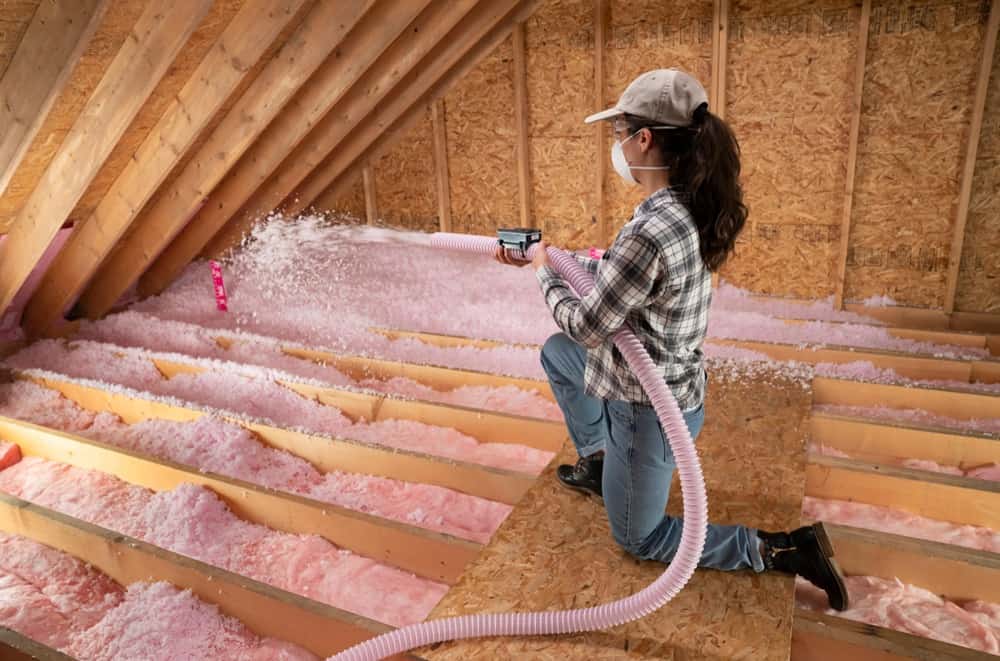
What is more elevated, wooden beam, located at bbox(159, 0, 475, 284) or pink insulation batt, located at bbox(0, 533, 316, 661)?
wooden beam, located at bbox(159, 0, 475, 284)

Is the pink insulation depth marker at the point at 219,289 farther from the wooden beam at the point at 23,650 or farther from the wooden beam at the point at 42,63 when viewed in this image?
the wooden beam at the point at 23,650

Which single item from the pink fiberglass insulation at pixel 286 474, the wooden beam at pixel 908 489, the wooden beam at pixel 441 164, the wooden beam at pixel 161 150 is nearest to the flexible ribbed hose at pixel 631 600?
the pink fiberglass insulation at pixel 286 474

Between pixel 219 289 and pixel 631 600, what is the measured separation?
355cm

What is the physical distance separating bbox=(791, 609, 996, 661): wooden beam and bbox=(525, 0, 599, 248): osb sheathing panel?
3305mm

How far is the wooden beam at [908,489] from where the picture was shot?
2.05 m

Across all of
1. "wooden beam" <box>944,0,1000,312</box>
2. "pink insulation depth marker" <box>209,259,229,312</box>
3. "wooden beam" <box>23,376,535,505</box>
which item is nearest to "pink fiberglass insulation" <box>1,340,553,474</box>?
"wooden beam" <box>23,376,535,505</box>

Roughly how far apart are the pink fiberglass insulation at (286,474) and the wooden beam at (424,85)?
1837mm

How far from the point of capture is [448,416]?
8.87 ft

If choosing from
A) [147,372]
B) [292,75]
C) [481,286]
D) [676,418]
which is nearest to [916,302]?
[481,286]

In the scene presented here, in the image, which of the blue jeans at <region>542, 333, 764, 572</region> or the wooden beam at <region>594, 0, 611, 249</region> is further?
the wooden beam at <region>594, 0, 611, 249</region>

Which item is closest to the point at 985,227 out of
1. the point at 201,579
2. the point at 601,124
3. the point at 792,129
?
the point at 792,129

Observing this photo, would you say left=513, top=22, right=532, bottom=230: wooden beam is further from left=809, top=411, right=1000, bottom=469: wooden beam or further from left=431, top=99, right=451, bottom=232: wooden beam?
left=809, top=411, right=1000, bottom=469: wooden beam

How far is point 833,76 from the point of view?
3.75m

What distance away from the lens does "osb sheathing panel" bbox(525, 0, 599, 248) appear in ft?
13.9
